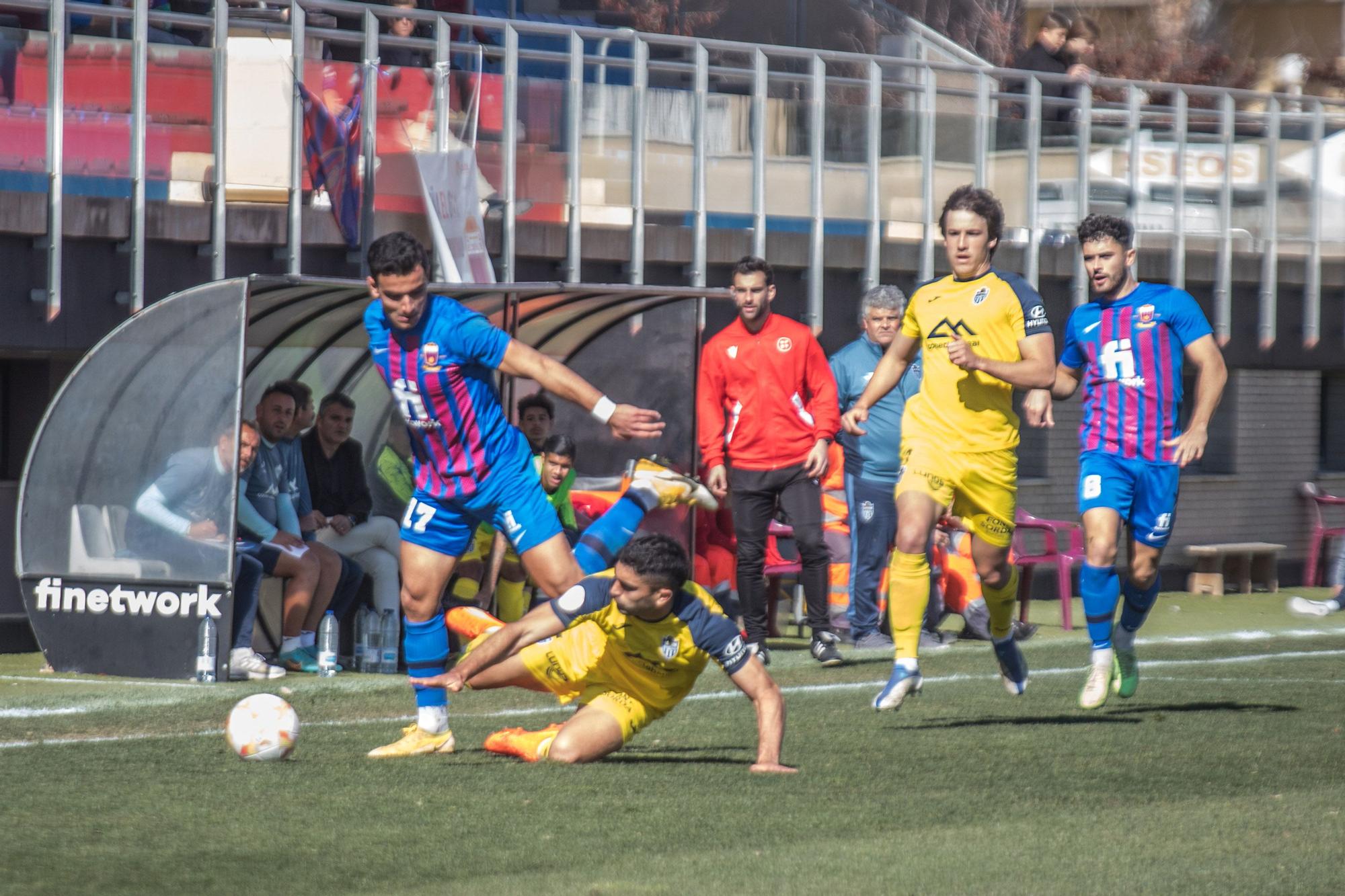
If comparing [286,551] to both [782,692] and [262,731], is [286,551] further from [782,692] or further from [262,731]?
[262,731]

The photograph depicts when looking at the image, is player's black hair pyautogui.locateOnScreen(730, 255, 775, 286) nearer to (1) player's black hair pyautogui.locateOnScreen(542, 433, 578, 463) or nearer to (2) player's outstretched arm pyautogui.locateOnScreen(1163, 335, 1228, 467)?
(1) player's black hair pyautogui.locateOnScreen(542, 433, 578, 463)

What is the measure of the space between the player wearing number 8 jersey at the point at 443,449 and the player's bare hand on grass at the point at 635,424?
12cm

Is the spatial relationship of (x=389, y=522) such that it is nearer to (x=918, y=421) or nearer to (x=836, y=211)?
(x=918, y=421)

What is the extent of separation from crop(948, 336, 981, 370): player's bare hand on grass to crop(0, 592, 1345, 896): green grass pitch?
5.00ft

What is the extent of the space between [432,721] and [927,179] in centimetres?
946

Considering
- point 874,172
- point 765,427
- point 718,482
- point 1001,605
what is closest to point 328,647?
point 718,482

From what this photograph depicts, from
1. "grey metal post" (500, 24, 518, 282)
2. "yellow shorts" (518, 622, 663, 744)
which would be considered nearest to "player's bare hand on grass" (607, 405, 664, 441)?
"yellow shorts" (518, 622, 663, 744)

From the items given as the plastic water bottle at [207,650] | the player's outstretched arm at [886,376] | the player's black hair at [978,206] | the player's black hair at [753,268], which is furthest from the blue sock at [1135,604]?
the plastic water bottle at [207,650]

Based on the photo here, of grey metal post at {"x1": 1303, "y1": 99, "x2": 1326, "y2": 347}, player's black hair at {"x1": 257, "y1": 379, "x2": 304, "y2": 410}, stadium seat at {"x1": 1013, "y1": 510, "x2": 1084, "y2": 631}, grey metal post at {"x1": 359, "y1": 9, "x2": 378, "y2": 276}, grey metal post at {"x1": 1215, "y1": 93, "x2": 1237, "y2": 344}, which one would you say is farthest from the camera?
grey metal post at {"x1": 1303, "y1": 99, "x2": 1326, "y2": 347}

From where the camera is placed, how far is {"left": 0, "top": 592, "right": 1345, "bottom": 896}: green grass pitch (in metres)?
5.42

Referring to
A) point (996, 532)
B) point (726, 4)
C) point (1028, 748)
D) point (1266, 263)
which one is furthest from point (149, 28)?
point (726, 4)

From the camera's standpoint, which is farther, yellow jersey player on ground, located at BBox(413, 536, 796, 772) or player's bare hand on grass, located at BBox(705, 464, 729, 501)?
player's bare hand on grass, located at BBox(705, 464, 729, 501)

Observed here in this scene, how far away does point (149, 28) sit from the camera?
39.9ft

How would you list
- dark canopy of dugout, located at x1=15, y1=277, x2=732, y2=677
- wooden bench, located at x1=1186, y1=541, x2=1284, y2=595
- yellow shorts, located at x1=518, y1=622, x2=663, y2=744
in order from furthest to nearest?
wooden bench, located at x1=1186, y1=541, x2=1284, y2=595 < dark canopy of dugout, located at x1=15, y1=277, x2=732, y2=677 < yellow shorts, located at x1=518, y1=622, x2=663, y2=744
